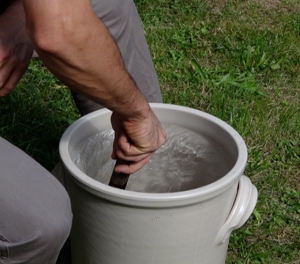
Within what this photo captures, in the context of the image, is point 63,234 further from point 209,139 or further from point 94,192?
point 209,139

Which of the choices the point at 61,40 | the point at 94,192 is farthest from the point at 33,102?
the point at 61,40

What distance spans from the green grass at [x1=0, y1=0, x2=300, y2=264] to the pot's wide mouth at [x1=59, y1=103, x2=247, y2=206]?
1.52ft

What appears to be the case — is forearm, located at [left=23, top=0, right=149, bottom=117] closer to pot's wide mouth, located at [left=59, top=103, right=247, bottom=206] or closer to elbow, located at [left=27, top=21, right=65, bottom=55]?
elbow, located at [left=27, top=21, right=65, bottom=55]

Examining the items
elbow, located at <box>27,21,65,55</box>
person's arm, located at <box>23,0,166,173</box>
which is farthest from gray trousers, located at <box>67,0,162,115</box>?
elbow, located at <box>27,21,65,55</box>

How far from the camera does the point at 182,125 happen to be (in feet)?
6.16

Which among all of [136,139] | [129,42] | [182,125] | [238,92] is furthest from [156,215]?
[238,92]

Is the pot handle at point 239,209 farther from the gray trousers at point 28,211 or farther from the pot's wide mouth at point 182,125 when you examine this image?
the gray trousers at point 28,211

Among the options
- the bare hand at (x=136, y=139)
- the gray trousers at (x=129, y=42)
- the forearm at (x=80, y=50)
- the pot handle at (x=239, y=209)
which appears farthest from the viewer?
the gray trousers at (x=129, y=42)

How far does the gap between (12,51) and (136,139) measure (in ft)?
1.08

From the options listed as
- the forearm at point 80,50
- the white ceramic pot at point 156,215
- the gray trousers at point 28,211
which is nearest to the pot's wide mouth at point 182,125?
the white ceramic pot at point 156,215

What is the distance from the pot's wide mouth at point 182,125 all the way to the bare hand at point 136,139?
10 cm

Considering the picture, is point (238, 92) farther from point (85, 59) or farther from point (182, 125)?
point (85, 59)

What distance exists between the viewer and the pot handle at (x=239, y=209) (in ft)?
5.59

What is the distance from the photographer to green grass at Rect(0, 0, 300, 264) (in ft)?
7.38
